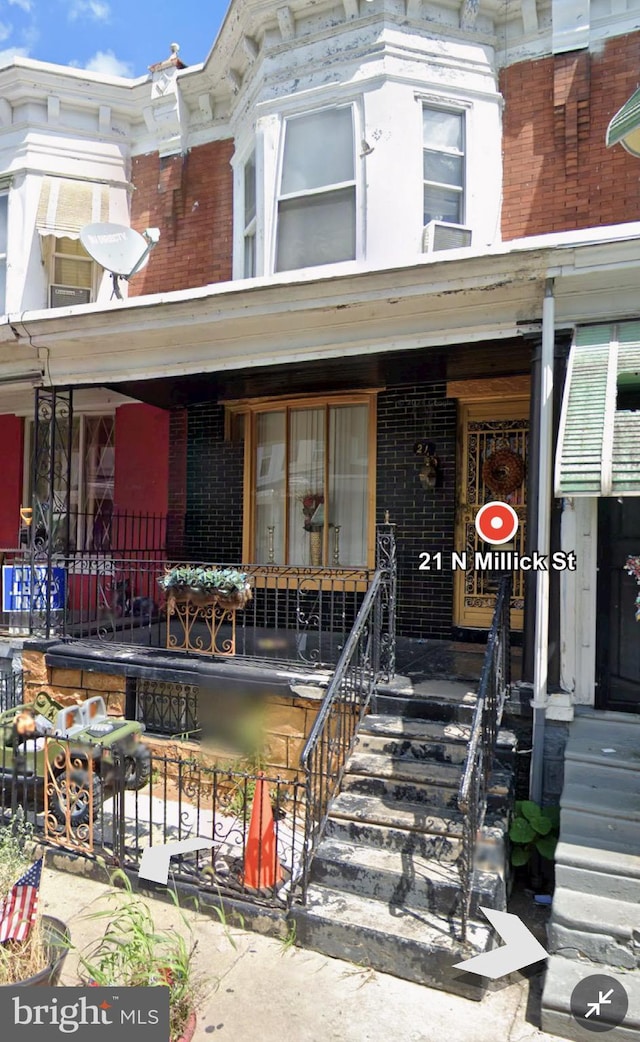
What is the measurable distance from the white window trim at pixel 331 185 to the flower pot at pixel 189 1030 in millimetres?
6120

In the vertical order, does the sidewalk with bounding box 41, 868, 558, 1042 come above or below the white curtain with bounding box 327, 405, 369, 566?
below

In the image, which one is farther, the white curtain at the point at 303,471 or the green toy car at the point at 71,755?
the white curtain at the point at 303,471

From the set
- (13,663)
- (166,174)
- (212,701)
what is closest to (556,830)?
(212,701)

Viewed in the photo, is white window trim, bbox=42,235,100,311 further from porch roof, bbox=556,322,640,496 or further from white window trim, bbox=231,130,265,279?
porch roof, bbox=556,322,640,496

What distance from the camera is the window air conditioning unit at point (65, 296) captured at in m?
9.02

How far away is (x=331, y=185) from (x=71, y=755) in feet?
20.3

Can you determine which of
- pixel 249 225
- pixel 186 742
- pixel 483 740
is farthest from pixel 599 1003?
pixel 249 225

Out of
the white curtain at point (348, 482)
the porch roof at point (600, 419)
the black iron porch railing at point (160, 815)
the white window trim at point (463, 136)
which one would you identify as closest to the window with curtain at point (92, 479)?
the white curtain at point (348, 482)

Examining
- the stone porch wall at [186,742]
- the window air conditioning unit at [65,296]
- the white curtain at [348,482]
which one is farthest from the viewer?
the window air conditioning unit at [65,296]

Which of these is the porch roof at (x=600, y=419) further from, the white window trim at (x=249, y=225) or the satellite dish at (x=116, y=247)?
the satellite dish at (x=116, y=247)

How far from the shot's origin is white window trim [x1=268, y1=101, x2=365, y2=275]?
6926mm

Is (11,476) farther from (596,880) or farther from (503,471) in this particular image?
(596,880)

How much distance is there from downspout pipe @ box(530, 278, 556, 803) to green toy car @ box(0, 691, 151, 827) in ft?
9.30

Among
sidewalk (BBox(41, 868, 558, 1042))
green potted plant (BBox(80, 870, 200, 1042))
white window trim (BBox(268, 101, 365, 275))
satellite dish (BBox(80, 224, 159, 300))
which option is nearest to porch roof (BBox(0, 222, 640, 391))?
white window trim (BBox(268, 101, 365, 275))
